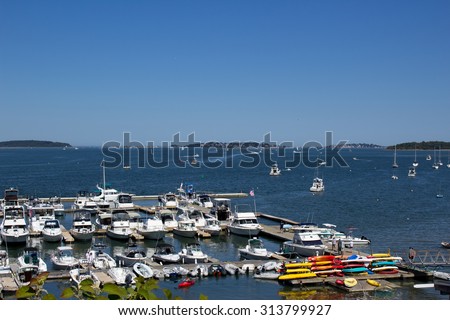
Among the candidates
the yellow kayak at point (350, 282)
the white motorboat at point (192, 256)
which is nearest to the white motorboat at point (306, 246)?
the white motorboat at point (192, 256)

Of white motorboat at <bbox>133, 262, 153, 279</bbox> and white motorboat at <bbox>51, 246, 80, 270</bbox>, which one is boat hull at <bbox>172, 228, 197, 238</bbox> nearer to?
white motorboat at <bbox>51, 246, 80, 270</bbox>

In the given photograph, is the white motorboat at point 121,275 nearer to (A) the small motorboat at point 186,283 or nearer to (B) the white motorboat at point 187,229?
(A) the small motorboat at point 186,283

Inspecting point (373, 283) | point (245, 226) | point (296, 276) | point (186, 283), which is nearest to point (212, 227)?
point (245, 226)

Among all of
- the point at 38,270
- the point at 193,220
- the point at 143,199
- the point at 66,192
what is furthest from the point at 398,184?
the point at 38,270

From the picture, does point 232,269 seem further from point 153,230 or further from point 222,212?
point 222,212

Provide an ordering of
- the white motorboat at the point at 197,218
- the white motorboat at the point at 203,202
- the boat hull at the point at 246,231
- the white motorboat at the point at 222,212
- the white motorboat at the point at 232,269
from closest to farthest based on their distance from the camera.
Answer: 1. the white motorboat at the point at 232,269
2. the boat hull at the point at 246,231
3. the white motorboat at the point at 197,218
4. the white motorboat at the point at 222,212
5. the white motorboat at the point at 203,202

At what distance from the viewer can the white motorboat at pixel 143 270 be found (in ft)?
69.1

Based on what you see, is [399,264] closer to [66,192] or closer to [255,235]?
[255,235]

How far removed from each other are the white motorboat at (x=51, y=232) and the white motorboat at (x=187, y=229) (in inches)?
276

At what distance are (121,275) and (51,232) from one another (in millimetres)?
11691

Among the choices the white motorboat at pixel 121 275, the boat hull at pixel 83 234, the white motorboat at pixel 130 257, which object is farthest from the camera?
the boat hull at pixel 83 234

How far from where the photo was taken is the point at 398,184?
78.5 m

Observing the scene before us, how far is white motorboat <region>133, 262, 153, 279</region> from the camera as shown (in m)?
21.0
